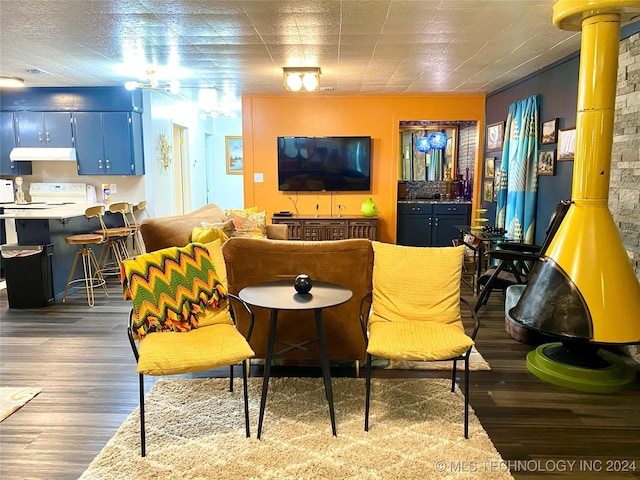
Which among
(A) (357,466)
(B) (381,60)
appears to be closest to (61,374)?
(A) (357,466)

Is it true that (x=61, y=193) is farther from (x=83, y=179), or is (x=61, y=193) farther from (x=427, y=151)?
(x=427, y=151)

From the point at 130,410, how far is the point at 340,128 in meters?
5.17

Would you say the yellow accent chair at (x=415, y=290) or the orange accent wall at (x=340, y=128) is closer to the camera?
the yellow accent chair at (x=415, y=290)

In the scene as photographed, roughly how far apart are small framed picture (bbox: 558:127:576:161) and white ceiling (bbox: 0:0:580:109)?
2.32 feet

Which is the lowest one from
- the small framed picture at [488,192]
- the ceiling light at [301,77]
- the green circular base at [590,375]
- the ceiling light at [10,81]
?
the green circular base at [590,375]

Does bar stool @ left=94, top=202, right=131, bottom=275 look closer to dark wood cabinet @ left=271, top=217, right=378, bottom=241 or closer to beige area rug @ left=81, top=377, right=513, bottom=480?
dark wood cabinet @ left=271, top=217, right=378, bottom=241

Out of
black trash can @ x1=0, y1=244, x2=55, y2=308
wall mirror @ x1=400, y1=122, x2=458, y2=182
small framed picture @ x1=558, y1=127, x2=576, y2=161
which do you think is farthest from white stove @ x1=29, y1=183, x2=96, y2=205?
small framed picture @ x1=558, y1=127, x2=576, y2=161

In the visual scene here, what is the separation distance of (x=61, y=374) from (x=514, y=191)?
4663 mm

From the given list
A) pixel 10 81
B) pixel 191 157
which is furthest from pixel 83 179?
pixel 191 157

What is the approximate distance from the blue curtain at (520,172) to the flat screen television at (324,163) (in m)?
1.99

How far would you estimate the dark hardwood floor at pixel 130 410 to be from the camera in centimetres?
218

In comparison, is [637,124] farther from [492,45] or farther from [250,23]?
[250,23]

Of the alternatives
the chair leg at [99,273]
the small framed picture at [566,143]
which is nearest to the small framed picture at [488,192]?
the small framed picture at [566,143]

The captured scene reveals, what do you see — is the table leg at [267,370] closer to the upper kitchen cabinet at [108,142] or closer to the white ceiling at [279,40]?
the white ceiling at [279,40]
